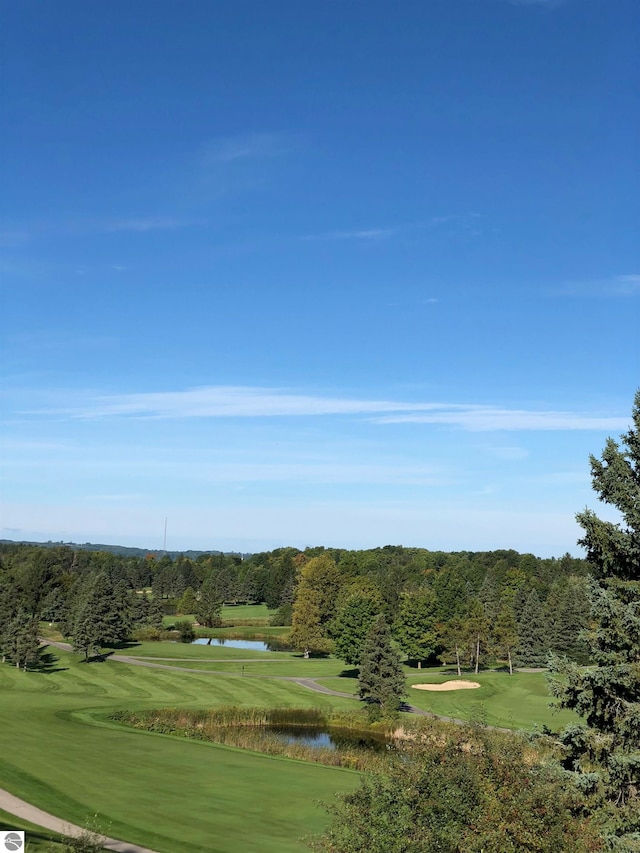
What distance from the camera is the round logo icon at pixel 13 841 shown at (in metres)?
20.5

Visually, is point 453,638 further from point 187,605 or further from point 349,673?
point 187,605

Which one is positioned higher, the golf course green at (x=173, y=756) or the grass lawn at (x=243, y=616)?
the golf course green at (x=173, y=756)

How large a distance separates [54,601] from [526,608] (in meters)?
78.8

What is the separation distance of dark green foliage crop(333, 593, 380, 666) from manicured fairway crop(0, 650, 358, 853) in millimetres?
24269

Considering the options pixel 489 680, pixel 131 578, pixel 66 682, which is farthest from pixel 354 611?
pixel 131 578

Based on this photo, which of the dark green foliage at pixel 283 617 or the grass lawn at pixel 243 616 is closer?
→ the dark green foliage at pixel 283 617

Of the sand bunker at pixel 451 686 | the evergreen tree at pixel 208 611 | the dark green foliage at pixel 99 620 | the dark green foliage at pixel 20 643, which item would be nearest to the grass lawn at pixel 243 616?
the evergreen tree at pixel 208 611

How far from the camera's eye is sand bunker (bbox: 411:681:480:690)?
7644 cm

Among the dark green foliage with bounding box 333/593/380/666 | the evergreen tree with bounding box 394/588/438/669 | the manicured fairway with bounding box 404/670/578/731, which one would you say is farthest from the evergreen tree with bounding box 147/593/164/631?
the manicured fairway with bounding box 404/670/578/731

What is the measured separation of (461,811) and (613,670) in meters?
8.00

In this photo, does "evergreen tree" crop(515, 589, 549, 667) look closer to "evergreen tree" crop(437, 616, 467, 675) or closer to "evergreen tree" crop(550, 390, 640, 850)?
Answer: "evergreen tree" crop(437, 616, 467, 675)

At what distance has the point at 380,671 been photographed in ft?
210

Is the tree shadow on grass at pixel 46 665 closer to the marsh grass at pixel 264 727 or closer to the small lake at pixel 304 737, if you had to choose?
the marsh grass at pixel 264 727

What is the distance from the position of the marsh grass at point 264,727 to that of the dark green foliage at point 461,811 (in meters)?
27.7
